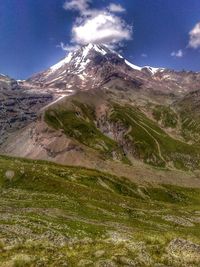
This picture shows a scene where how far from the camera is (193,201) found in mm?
190000

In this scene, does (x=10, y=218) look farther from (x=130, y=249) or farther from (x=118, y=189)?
(x=118, y=189)

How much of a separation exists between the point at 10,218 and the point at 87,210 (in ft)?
82.7

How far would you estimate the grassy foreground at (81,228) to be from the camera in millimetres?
47281

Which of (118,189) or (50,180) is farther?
(118,189)

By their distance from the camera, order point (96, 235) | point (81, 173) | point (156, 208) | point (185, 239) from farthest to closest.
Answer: point (81, 173) → point (156, 208) → point (96, 235) → point (185, 239)

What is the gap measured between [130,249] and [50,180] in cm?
6939

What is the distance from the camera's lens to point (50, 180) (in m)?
118

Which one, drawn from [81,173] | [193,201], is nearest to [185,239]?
[81,173]

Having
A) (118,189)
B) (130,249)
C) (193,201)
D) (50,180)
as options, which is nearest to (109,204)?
(50,180)

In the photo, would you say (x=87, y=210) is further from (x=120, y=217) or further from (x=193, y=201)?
(x=193, y=201)

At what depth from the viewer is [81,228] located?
68.6 meters

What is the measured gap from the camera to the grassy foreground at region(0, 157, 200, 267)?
4728cm

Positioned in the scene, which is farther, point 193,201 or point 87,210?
point 193,201

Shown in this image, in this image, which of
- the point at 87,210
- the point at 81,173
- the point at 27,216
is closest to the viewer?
the point at 27,216
